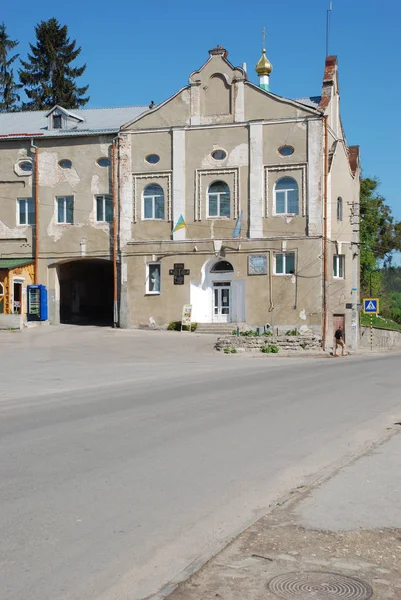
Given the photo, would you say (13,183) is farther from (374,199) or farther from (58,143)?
(374,199)

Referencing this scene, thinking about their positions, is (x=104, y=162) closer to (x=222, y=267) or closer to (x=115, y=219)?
(x=115, y=219)

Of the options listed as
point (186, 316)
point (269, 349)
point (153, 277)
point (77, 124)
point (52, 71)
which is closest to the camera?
point (269, 349)

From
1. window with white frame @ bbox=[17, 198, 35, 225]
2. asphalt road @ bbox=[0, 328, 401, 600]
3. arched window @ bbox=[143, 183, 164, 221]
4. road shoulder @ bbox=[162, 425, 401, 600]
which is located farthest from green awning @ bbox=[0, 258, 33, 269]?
road shoulder @ bbox=[162, 425, 401, 600]

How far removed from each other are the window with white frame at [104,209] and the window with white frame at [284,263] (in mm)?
9414

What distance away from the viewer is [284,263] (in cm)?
3866

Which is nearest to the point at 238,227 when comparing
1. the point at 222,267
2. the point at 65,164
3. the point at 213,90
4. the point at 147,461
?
the point at 222,267

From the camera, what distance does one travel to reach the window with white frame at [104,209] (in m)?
41.1

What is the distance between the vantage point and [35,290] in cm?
4034

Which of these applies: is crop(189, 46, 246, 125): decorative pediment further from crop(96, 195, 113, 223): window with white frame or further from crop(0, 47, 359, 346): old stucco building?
crop(96, 195, 113, 223): window with white frame

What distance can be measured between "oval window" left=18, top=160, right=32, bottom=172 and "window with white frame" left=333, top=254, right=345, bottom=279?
57.7 ft

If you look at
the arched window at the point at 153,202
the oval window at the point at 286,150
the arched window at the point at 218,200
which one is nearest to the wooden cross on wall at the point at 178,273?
the arched window at the point at 153,202

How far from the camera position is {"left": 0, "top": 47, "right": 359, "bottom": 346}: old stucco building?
126 feet

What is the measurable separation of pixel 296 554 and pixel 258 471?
118 inches

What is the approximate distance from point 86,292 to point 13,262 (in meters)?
6.55
